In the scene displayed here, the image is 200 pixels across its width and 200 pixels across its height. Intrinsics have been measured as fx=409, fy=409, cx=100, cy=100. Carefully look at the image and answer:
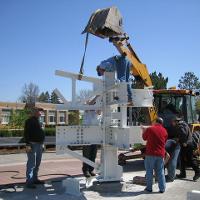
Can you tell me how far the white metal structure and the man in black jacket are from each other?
0.83 m

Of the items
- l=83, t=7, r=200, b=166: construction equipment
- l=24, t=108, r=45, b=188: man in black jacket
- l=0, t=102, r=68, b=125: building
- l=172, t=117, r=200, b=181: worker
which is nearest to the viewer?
l=24, t=108, r=45, b=188: man in black jacket

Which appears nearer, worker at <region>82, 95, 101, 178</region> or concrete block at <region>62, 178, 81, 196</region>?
concrete block at <region>62, 178, 81, 196</region>

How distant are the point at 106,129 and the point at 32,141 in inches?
71.3

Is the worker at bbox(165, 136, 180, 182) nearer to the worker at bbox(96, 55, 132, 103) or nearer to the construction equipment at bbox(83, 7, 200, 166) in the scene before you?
the construction equipment at bbox(83, 7, 200, 166)

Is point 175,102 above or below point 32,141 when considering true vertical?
above

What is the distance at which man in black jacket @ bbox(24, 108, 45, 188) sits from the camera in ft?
31.8

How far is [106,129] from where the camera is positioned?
960 cm

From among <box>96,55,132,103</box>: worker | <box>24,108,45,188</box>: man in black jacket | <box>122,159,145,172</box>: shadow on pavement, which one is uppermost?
<box>96,55,132,103</box>: worker

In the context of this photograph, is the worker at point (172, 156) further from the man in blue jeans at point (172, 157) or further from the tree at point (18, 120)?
the tree at point (18, 120)

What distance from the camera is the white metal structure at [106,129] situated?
9227mm

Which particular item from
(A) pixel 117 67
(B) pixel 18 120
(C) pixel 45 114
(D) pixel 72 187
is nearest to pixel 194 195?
(D) pixel 72 187

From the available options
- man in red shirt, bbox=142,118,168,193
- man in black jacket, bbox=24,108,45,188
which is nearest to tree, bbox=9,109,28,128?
man in black jacket, bbox=24,108,45,188

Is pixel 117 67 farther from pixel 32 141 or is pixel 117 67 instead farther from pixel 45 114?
pixel 45 114

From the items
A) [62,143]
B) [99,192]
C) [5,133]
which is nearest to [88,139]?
[62,143]
